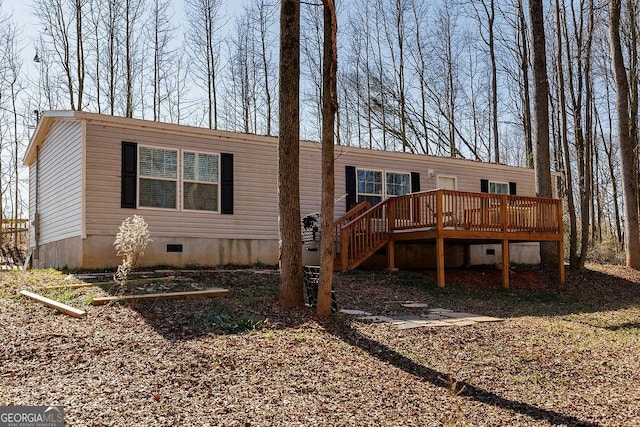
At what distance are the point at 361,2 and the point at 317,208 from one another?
14.7m

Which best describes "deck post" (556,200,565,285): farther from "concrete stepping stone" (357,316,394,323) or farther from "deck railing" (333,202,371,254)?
"concrete stepping stone" (357,316,394,323)

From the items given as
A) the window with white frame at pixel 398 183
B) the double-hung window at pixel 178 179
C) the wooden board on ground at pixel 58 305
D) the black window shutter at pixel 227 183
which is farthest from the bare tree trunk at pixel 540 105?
the wooden board on ground at pixel 58 305

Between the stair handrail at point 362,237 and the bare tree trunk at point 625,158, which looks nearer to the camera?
the stair handrail at point 362,237

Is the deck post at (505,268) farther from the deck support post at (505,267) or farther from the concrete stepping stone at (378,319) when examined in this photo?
the concrete stepping stone at (378,319)

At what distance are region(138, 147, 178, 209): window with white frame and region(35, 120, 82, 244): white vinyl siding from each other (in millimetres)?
1121

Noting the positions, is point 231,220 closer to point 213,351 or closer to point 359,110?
point 213,351

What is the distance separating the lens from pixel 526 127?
2273 centimetres

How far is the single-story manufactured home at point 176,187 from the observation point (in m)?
9.90

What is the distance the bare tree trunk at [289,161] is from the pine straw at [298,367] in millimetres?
426

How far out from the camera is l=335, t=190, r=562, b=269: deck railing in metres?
10.7

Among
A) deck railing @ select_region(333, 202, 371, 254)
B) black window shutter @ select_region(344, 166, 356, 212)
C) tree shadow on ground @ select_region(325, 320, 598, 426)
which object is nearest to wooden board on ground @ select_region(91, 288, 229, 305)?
tree shadow on ground @ select_region(325, 320, 598, 426)

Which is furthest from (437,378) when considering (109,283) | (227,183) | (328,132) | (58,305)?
(227,183)

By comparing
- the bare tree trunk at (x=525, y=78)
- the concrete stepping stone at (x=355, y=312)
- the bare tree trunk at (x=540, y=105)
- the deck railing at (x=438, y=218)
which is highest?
the bare tree trunk at (x=525, y=78)

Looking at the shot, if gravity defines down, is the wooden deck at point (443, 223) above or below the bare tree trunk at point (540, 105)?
below
